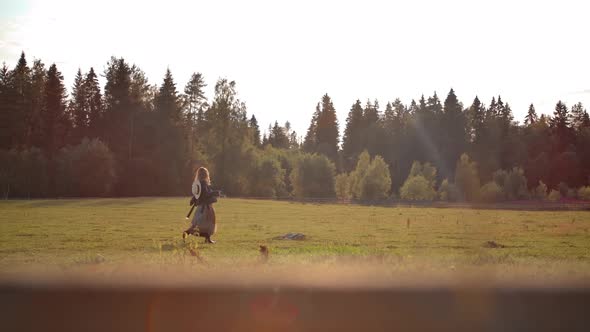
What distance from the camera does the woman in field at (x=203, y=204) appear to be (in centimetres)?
1662

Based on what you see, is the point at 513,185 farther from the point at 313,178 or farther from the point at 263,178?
the point at 263,178

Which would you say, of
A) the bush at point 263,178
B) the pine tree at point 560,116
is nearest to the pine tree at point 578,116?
the pine tree at point 560,116

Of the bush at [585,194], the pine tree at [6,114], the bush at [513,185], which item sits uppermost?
the pine tree at [6,114]

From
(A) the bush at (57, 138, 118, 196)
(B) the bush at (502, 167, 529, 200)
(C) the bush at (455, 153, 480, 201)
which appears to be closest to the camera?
(A) the bush at (57, 138, 118, 196)

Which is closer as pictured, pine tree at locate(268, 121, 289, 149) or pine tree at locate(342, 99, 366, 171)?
pine tree at locate(342, 99, 366, 171)

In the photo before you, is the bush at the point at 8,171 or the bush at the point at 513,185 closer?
the bush at the point at 8,171

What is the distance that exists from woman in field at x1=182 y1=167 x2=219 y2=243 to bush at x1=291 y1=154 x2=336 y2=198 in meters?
75.1

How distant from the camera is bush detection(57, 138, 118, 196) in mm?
69188

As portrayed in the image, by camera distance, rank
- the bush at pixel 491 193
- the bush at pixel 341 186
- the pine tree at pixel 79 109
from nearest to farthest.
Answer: the bush at pixel 491 193, the pine tree at pixel 79 109, the bush at pixel 341 186

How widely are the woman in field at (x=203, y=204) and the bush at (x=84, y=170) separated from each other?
185ft

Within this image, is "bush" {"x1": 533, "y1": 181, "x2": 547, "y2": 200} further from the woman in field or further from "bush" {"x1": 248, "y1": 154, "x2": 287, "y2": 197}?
the woman in field

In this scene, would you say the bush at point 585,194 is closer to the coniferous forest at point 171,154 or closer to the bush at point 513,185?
the coniferous forest at point 171,154

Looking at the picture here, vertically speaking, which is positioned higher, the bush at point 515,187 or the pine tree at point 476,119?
the pine tree at point 476,119

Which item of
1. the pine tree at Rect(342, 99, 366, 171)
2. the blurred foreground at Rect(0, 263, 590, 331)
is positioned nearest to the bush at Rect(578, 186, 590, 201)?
the blurred foreground at Rect(0, 263, 590, 331)
